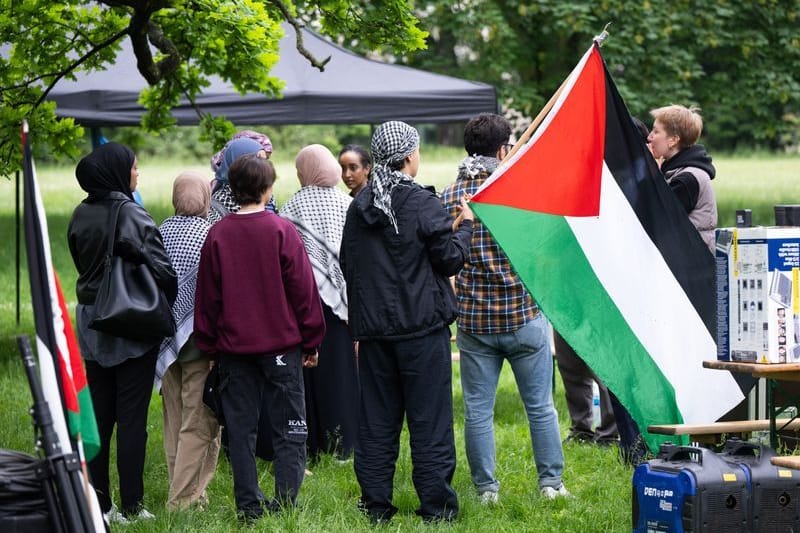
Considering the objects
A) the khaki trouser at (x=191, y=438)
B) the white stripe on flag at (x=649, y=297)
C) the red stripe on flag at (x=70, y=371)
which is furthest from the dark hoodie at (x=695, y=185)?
the red stripe on flag at (x=70, y=371)

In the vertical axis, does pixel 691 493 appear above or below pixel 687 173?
below

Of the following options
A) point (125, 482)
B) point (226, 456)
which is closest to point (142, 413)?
point (125, 482)

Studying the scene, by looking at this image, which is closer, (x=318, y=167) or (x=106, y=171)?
(x=106, y=171)

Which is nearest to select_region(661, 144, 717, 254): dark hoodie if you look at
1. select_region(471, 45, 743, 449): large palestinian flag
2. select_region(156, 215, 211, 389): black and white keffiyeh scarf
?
select_region(471, 45, 743, 449): large palestinian flag

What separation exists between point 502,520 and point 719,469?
4.18ft

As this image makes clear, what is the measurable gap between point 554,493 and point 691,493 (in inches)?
59.4

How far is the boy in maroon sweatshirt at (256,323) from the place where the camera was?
17.7 ft

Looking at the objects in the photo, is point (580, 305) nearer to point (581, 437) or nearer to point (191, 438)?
point (191, 438)

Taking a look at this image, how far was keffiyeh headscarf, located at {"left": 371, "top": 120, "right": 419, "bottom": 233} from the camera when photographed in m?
5.36

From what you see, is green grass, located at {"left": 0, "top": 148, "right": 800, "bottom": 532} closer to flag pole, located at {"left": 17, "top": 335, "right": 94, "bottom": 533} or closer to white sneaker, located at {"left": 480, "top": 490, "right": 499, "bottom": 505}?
white sneaker, located at {"left": 480, "top": 490, "right": 499, "bottom": 505}

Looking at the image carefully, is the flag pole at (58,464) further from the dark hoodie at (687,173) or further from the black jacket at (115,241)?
the dark hoodie at (687,173)

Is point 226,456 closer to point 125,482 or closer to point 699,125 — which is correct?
point 125,482

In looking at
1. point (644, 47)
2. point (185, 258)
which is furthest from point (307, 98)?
point (644, 47)

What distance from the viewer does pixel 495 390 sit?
5988 mm
